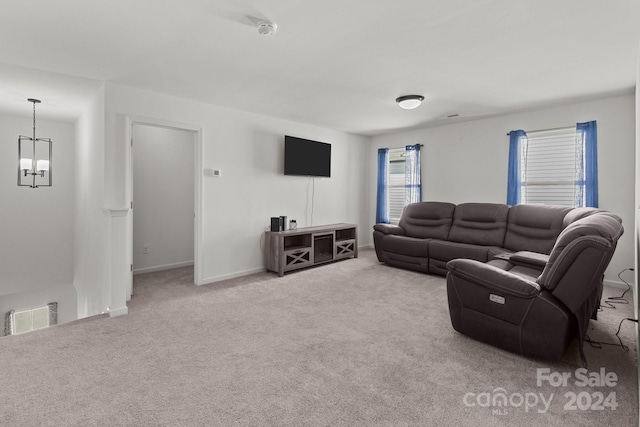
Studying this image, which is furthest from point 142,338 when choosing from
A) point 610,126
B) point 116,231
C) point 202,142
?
point 610,126

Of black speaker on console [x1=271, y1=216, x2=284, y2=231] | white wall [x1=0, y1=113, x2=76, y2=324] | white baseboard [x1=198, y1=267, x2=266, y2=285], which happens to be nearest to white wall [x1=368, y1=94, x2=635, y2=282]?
black speaker on console [x1=271, y1=216, x2=284, y2=231]

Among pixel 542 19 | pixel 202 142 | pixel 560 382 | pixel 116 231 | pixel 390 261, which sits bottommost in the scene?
pixel 560 382

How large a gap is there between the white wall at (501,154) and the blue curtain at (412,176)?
11 centimetres

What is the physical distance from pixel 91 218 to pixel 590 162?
6.48 meters

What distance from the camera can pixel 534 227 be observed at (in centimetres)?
410

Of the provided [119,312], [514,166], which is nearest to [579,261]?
[514,166]

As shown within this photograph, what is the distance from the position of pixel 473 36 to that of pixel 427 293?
268 centimetres

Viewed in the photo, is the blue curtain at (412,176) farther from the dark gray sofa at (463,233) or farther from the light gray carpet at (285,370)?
the light gray carpet at (285,370)

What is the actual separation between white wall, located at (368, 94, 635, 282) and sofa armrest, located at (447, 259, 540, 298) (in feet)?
9.51

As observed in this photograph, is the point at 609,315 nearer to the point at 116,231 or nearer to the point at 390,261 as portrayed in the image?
the point at 390,261

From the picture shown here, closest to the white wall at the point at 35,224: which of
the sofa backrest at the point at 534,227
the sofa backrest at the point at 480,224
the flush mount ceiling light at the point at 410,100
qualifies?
the flush mount ceiling light at the point at 410,100

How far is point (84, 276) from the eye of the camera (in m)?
4.79

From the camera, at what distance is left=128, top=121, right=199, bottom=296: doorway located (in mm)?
4887

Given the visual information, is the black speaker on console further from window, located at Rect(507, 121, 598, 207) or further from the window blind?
the window blind
